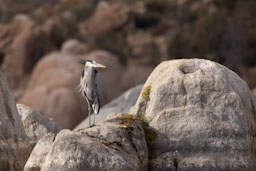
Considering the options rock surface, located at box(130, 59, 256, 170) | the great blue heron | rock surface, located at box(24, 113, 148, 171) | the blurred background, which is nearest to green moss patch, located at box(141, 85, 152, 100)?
rock surface, located at box(130, 59, 256, 170)

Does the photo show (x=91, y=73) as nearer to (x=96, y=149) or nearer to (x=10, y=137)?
(x=10, y=137)

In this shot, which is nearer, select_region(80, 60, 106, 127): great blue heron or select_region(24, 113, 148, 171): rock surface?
select_region(24, 113, 148, 171): rock surface

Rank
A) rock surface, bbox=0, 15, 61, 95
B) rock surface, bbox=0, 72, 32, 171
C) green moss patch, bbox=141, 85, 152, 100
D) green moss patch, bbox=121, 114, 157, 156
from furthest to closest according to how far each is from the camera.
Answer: rock surface, bbox=0, 15, 61, 95 < green moss patch, bbox=141, 85, 152, 100 < green moss patch, bbox=121, 114, 157, 156 < rock surface, bbox=0, 72, 32, 171

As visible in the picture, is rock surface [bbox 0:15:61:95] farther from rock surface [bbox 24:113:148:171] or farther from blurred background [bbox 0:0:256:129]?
rock surface [bbox 24:113:148:171]

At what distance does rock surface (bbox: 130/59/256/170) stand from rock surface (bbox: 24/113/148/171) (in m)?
0.51

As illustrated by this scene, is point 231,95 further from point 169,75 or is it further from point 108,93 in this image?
point 108,93

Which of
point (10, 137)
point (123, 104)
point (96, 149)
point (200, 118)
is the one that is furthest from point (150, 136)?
point (123, 104)

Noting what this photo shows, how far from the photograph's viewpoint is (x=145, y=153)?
9031mm

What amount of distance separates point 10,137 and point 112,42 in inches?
1311

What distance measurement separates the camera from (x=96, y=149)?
325 inches

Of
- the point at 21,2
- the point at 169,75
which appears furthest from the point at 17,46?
the point at 169,75

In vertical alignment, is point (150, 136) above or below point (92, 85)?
below

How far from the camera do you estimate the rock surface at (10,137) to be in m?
9.12

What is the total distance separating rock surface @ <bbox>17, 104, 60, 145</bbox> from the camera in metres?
11.0
